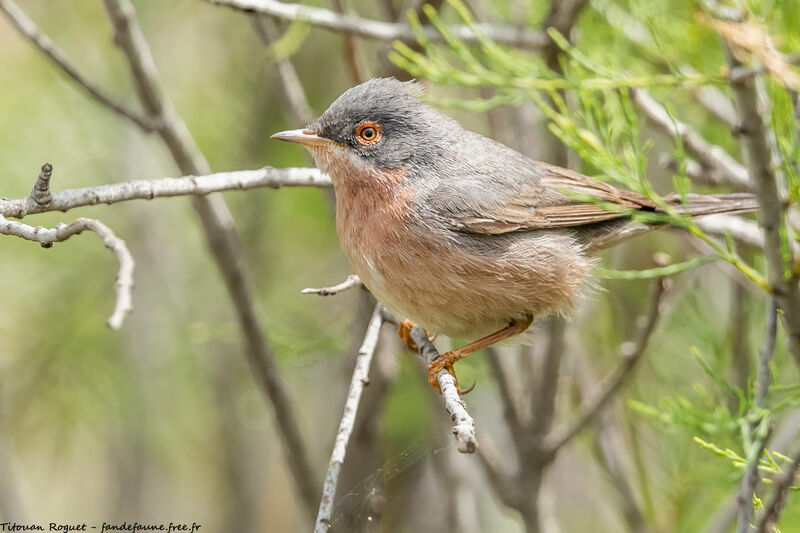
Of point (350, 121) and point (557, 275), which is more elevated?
point (350, 121)

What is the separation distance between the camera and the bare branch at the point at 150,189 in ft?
9.12

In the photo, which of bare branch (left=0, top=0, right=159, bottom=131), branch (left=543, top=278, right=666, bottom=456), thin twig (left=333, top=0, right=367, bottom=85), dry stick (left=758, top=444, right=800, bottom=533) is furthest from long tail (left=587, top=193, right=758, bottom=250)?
bare branch (left=0, top=0, right=159, bottom=131)

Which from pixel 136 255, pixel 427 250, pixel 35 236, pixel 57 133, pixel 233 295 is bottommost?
pixel 35 236

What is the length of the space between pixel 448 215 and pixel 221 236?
1.35m

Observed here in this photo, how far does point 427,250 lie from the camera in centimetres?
364

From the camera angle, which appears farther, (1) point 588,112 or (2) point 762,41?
(1) point 588,112

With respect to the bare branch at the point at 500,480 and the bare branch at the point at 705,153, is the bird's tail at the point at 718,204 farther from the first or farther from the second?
the bare branch at the point at 500,480

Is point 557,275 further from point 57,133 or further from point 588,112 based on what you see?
point 57,133

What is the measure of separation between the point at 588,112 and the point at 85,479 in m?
6.33

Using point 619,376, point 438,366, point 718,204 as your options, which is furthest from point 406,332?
point 718,204

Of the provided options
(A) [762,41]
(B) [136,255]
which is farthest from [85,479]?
(A) [762,41]

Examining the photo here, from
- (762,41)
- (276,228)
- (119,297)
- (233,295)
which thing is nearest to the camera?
(119,297)

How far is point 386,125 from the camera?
3.88m

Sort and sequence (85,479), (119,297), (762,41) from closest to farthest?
1. (119,297)
2. (762,41)
3. (85,479)
